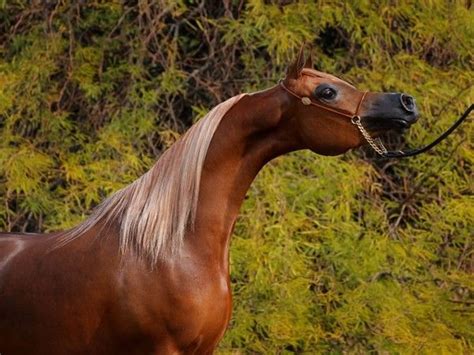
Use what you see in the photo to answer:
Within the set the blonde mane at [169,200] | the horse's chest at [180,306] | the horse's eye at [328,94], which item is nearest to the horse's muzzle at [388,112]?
the horse's eye at [328,94]

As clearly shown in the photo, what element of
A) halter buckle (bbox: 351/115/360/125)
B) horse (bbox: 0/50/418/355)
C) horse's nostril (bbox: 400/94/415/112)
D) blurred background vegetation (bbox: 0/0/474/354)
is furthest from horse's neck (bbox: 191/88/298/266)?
blurred background vegetation (bbox: 0/0/474/354)

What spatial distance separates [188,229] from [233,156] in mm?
291

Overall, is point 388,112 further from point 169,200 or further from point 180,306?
point 180,306

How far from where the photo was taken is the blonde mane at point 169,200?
11.0ft

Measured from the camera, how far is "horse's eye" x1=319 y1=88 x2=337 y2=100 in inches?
133

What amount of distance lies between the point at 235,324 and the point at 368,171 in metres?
1.25

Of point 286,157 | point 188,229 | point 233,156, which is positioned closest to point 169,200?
point 188,229

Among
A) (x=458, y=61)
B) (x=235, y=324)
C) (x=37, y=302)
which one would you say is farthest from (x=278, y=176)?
(x=37, y=302)

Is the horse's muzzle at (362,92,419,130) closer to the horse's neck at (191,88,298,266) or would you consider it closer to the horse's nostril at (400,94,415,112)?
the horse's nostril at (400,94,415,112)

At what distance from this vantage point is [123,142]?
616 cm

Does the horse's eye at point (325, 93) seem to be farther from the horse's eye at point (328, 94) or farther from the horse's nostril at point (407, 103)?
the horse's nostril at point (407, 103)

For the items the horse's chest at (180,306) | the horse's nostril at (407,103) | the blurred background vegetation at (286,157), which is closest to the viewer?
the horse's chest at (180,306)

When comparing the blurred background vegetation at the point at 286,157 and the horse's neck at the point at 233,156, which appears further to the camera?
the blurred background vegetation at the point at 286,157

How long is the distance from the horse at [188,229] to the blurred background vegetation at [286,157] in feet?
7.10
